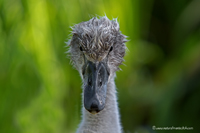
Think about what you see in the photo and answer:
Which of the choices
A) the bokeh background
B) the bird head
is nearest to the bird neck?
the bird head

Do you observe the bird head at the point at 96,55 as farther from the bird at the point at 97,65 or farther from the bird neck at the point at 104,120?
the bird neck at the point at 104,120

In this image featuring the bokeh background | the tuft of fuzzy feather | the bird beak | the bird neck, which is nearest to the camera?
the bird beak

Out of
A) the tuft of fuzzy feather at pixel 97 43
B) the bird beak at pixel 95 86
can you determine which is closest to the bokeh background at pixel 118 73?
the tuft of fuzzy feather at pixel 97 43

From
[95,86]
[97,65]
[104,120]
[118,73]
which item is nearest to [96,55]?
[97,65]

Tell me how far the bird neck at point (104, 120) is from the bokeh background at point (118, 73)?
106cm

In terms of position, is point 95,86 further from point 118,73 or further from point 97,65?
point 118,73

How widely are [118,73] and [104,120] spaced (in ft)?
5.89

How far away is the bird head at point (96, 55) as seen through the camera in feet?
7.54

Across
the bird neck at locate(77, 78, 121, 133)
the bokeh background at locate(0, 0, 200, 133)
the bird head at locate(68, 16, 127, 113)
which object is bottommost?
the bird neck at locate(77, 78, 121, 133)

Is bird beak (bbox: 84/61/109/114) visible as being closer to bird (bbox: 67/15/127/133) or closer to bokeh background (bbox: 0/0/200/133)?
bird (bbox: 67/15/127/133)

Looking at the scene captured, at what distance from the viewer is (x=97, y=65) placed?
7.91 feet

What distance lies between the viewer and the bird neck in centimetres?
265

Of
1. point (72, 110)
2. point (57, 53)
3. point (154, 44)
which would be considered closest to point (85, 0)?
point (57, 53)

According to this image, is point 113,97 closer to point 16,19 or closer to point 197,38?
point 16,19
